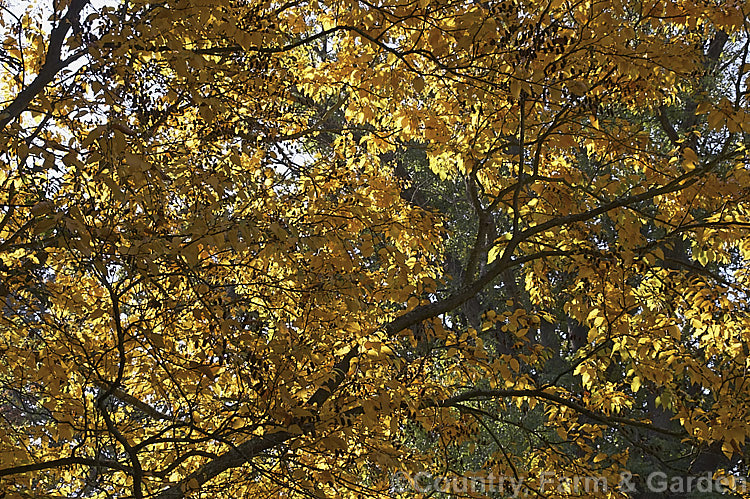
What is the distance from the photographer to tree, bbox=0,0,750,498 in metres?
3.23

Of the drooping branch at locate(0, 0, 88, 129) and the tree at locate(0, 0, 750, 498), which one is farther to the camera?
the drooping branch at locate(0, 0, 88, 129)

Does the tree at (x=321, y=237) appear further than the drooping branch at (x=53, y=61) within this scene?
No

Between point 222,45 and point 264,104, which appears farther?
point 264,104

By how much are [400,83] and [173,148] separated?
1.98 m

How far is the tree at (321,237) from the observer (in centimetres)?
323

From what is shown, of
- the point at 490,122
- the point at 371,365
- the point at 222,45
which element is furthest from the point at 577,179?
the point at 222,45

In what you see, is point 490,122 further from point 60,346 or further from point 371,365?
point 60,346

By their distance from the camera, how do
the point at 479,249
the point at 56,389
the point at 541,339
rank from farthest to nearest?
the point at 541,339, the point at 479,249, the point at 56,389

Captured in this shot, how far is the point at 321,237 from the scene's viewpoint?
367 centimetres

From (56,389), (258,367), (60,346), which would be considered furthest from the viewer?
(60,346)

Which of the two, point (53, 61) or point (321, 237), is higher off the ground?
point (53, 61)

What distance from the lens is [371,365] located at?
13.7 ft

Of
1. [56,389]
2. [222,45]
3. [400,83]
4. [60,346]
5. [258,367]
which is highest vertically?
[400,83]

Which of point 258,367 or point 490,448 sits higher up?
point 490,448
